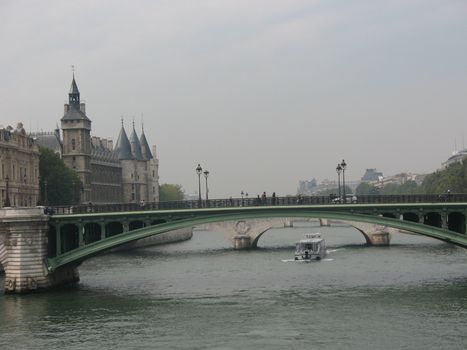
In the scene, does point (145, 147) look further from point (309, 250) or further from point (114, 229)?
point (114, 229)

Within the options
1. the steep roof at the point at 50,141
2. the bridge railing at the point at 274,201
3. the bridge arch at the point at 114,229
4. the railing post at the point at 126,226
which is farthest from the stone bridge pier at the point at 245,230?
the railing post at the point at 126,226

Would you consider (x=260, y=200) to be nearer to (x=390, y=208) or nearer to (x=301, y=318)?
(x=390, y=208)

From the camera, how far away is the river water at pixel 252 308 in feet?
133

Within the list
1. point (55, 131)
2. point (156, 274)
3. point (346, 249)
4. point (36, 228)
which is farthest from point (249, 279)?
point (55, 131)

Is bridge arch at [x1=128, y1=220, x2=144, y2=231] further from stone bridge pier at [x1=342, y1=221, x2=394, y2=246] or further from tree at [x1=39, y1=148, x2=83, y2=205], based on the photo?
tree at [x1=39, y1=148, x2=83, y2=205]

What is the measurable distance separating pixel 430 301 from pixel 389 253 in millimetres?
38822

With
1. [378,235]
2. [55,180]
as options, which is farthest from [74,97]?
[378,235]

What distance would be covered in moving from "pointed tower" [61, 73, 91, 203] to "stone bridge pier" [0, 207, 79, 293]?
69.7 metres

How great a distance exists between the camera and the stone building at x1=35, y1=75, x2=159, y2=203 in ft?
426

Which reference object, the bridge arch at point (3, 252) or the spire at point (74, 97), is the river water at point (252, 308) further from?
the spire at point (74, 97)

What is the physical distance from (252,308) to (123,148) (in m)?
107

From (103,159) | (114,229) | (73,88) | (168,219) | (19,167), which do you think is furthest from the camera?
(103,159)

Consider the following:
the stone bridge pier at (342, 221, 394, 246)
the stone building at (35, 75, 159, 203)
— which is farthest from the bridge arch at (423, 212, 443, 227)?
the stone building at (35, 75, 159, 203)

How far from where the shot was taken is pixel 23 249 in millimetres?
57688
